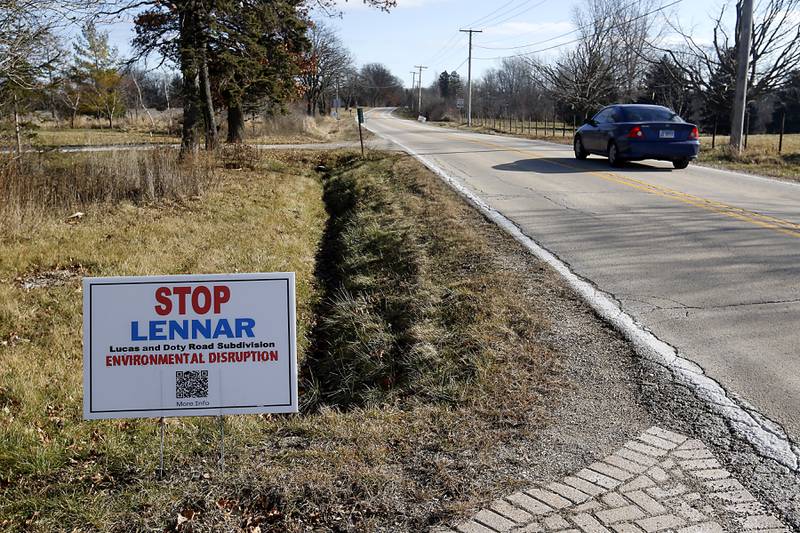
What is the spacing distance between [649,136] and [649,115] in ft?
2.33

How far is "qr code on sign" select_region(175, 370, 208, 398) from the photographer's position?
3443 millimetres

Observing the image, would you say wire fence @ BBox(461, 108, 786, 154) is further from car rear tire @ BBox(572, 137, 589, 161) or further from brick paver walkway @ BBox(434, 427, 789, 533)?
brick paver walkway @ BBox(434, 427, 789, 533)

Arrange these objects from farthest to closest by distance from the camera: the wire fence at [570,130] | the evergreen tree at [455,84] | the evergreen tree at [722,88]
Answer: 1. the evergreen tree at [455,84]
2. the evergreen tree at [722,88]
3. the wire fence at [570,130]

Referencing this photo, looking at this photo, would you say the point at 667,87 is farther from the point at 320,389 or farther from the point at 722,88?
the point at 320,389

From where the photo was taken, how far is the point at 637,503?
122 inches

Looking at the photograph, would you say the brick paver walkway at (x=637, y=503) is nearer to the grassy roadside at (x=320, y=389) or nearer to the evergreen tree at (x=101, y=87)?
the grassy roadside at (x=320, y=389)

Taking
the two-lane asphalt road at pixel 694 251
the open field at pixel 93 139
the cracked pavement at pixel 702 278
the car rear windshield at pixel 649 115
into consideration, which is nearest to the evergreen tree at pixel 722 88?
the car rear windshield at pixel 649 115

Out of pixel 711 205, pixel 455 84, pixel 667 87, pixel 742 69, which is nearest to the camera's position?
pixel 711 205

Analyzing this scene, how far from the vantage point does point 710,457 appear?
3.52 metres

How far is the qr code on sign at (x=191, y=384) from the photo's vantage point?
11.3 feet

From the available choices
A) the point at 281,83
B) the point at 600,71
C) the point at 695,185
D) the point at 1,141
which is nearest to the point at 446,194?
the point at 695,185

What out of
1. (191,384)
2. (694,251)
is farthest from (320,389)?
(694,251)

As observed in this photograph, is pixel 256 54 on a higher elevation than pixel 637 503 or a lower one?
higher

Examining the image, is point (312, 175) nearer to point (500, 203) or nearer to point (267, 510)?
point (500, 203)
